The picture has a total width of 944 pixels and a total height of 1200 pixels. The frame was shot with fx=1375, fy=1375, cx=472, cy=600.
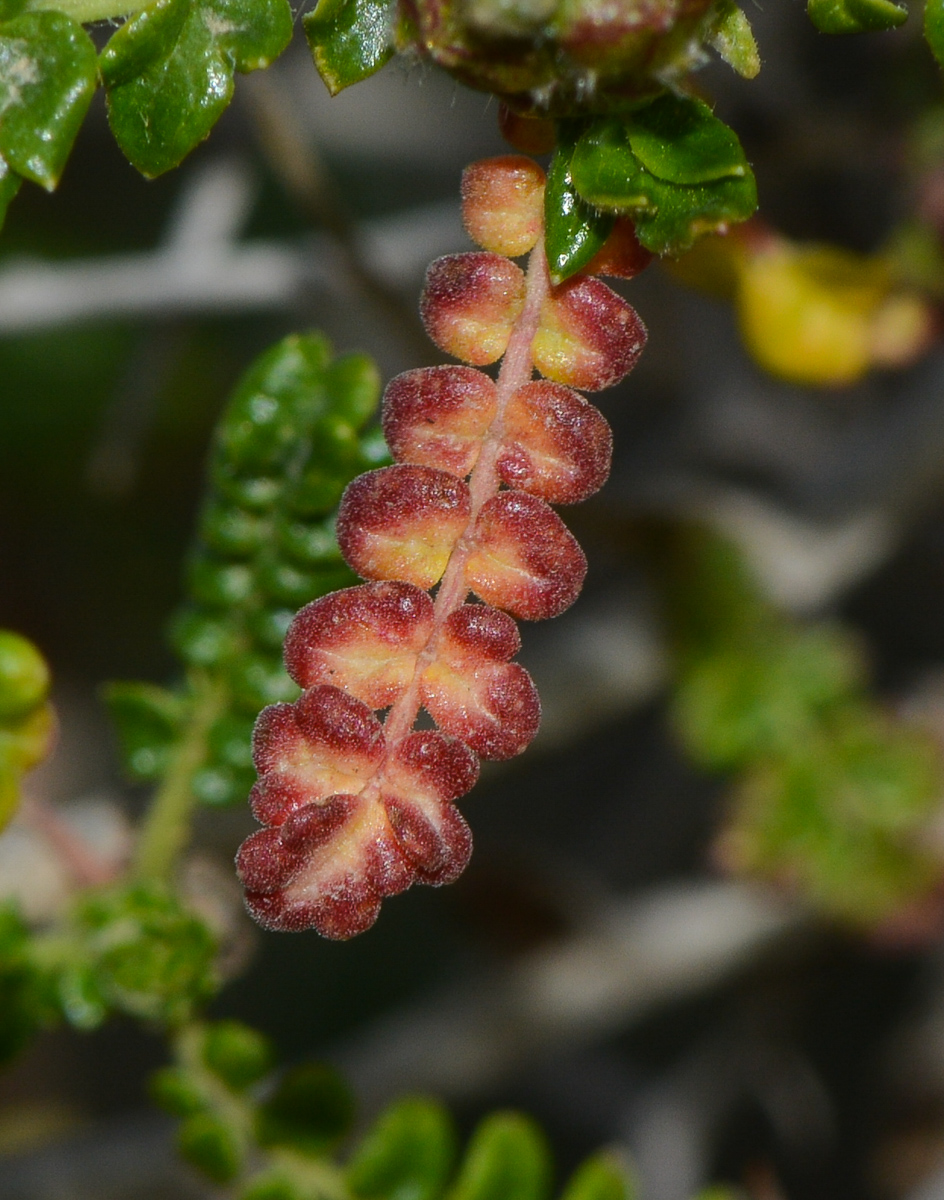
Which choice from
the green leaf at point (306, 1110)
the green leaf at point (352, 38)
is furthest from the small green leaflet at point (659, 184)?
the green leaf at point (306, 1110)

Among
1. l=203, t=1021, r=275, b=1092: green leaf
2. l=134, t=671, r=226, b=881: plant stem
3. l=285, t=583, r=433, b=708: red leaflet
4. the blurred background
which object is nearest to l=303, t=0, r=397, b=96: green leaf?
the blurred background

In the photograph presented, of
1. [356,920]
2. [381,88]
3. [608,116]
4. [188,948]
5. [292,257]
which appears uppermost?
[381,88]

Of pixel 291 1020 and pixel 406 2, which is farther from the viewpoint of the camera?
pixel 291 1020

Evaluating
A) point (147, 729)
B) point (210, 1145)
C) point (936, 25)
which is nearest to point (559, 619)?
point (147, 729)

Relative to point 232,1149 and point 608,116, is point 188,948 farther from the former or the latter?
point 608,116

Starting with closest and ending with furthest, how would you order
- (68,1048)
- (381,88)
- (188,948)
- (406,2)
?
(406,2) → (188,948) → (68,1048) → (381,88)

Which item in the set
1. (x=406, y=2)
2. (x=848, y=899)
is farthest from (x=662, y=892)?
(x=406, y=2)

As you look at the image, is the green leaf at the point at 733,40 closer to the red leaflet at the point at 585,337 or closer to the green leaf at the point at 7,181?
the red leaflet at the point at 585,337
